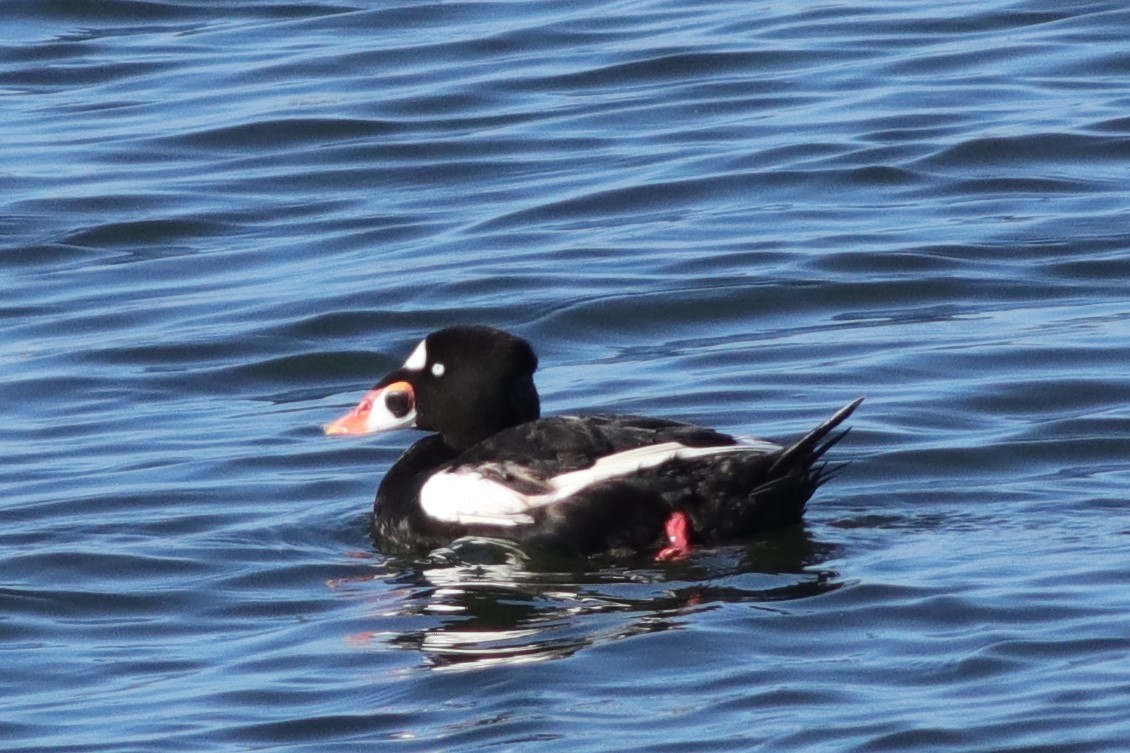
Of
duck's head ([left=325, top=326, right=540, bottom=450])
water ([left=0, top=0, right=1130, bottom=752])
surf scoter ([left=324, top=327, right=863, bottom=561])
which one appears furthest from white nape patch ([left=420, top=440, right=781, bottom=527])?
duck's head ([left=325, top=326, right=540, bottom=450])

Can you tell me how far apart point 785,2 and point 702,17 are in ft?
2.91

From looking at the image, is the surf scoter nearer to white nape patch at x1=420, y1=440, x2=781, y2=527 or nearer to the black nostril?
white nape patch at x1=420, y1=440, x2=781, y2=527

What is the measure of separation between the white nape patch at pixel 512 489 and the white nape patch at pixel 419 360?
57 cm

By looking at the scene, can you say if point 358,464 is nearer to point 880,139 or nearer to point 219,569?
point 219,569

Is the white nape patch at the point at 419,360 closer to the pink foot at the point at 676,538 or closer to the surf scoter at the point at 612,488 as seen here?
the surf scoter at the point at 612,488

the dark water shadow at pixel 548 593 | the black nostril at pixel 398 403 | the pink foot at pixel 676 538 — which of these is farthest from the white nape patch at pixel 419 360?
the pink foot at pixel 676 538

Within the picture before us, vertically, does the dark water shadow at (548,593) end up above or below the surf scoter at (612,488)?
below

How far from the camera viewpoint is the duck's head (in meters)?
8.70

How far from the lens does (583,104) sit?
16.3 m

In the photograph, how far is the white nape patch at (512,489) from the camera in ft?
26.2

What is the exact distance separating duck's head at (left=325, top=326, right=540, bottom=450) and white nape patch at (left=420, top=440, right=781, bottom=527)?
39cm

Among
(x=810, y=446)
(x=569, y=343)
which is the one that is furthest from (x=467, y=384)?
(x=569, y=343)

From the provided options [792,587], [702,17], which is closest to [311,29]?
[702,17]

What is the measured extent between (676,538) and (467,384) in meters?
1.13
